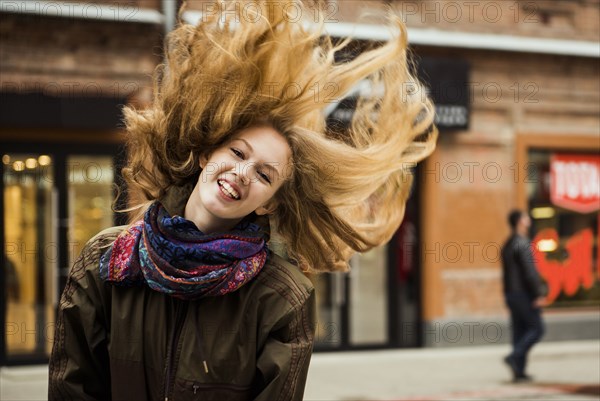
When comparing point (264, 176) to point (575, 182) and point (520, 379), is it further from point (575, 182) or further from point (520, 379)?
point (575, 182)

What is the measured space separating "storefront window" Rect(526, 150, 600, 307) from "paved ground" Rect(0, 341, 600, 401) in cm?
88

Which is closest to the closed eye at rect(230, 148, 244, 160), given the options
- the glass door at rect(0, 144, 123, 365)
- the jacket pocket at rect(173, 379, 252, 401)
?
the jacket pocket at rect(173, 379, 252, 401)

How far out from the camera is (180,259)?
8.39 feet

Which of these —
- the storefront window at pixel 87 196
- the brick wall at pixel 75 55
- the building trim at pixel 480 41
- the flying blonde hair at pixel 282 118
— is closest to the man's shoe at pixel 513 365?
the building trim at pixel 480 41

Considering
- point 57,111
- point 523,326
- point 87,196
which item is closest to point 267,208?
point 523,326

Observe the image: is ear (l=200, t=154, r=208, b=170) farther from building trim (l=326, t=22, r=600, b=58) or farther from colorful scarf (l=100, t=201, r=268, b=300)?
building trim (l=326, t=22, r=600, b=58)

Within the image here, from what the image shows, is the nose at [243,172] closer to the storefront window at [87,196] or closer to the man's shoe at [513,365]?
the man's shoe at [513,365]

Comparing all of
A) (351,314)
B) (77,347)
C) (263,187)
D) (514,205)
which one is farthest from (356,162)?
(514,205)

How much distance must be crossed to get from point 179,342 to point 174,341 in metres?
0.02

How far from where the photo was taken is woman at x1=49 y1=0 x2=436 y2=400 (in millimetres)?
2566

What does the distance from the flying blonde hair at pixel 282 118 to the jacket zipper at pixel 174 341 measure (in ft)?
1.64

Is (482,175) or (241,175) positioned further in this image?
(482,175)

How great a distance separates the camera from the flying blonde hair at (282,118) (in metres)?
2.81

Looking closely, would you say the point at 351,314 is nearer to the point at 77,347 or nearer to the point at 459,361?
the point at 459,361
